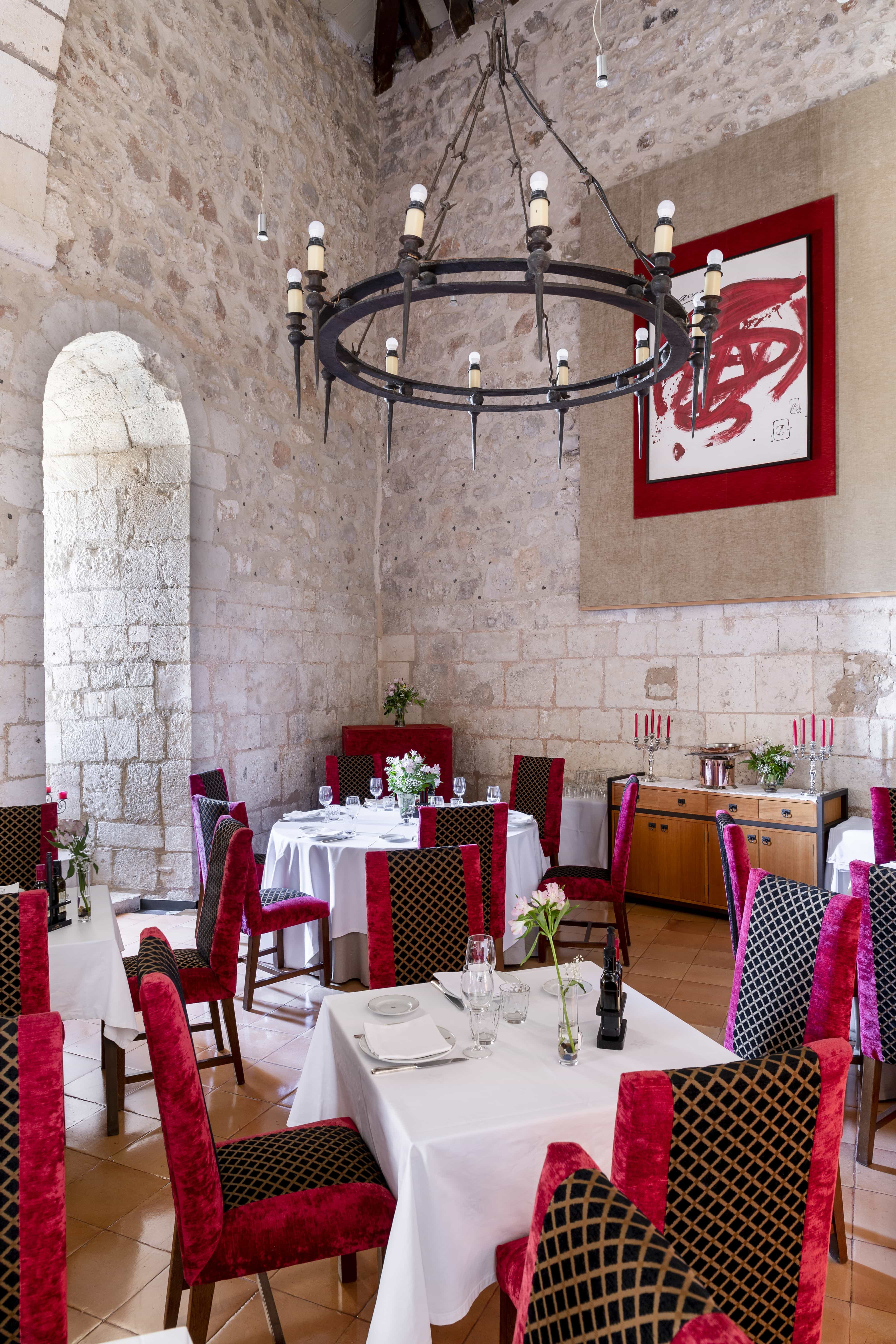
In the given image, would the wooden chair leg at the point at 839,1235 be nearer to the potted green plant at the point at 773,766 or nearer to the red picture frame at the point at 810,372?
the potted green plant at the point at 773,766

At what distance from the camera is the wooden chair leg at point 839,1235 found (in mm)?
2217

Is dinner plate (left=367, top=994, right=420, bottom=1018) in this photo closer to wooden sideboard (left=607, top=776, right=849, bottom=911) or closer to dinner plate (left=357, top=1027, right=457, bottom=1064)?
dinner plate (left=357, top=1027, right=457, bottom=1064)

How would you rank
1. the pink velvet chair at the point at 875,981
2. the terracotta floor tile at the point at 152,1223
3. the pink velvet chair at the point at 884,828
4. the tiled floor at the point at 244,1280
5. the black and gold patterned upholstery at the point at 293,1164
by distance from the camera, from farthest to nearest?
the pink velvet chair at the point at 884,828 → the pink velvet chair at the point at 875,981 → the terracotta floor tile at the point at 152,1223 → the tiled floor at the point at 244,1280 → the black and gold patterned upholstery at the point at 293,1164

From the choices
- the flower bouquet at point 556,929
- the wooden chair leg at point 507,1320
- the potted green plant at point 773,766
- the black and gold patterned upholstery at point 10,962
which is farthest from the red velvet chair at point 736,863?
the potted green plant at point 773,766

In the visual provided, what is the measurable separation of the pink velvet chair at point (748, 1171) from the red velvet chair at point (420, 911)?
1.37 m

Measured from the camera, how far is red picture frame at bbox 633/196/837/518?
5273mm

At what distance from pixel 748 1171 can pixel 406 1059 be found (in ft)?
2.62

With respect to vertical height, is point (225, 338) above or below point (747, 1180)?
above

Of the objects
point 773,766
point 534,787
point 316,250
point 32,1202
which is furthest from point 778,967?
point 773,766

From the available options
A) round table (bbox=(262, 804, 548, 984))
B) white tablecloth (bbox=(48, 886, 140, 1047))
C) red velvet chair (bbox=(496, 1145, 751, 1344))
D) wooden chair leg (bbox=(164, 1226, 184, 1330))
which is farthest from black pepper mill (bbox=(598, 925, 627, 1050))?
round table (bbox=(262, 804, 548, 984))

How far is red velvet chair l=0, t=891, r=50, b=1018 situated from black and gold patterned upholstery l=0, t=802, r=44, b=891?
1303mm

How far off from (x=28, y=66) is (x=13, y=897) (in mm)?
4306

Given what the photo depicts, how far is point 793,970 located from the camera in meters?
2.21

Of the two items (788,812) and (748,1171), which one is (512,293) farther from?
(788,812)
